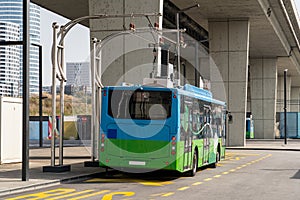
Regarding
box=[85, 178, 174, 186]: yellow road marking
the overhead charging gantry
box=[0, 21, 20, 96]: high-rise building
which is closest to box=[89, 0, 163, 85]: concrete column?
the overhead charging gantry

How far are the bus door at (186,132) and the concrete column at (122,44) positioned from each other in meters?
7.32

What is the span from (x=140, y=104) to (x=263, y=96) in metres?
59.7

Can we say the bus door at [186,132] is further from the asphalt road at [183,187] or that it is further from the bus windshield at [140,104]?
the bus windshield at [140,104]

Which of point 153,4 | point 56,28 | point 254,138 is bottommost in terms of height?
point 254,138

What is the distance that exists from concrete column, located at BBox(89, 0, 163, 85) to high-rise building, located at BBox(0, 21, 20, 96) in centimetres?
649

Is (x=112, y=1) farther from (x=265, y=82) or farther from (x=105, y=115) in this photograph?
(x=265, y=82)

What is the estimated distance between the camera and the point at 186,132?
786 inches

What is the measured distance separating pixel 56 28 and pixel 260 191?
8691 millimetres

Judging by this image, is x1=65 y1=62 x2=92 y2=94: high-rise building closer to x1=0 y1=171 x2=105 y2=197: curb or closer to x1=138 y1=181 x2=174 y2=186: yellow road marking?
x1=0 y1=171 x2=105 y2=197: curb

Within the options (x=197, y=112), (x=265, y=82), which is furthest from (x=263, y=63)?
(x=197, y=112)

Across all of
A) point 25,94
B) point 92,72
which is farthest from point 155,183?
point 92,72

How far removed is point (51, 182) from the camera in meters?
17.4

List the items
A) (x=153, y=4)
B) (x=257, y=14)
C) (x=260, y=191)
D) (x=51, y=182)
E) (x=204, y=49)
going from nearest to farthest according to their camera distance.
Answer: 1. (x=260, y=191)
2. (x=51, y=182)
3. (x=153, y=4)
4. (x=257, y=14)
5. (x=204, y=49)

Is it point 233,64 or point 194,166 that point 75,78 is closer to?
point 233,64
